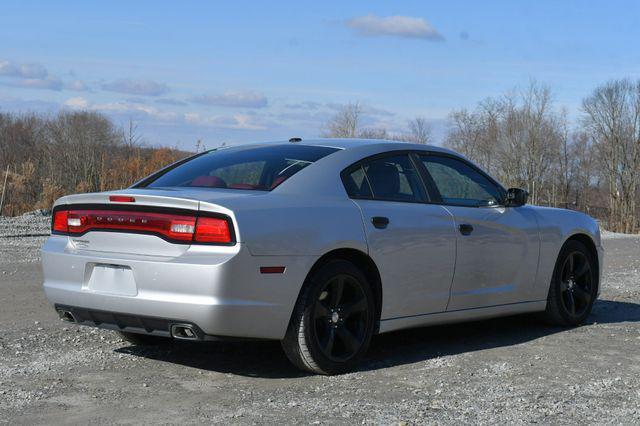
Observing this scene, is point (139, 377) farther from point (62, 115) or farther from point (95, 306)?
point (62, 115)

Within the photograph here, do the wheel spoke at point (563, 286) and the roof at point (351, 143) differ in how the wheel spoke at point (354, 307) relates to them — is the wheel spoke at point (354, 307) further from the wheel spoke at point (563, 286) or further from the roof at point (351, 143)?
the wheel spoke at point (563, 286)

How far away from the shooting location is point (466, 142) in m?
62.4

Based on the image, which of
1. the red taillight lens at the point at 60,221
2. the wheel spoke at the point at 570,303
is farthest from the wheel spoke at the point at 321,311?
the wheel spoke at the point at 570,303

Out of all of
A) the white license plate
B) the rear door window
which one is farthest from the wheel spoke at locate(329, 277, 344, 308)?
the white license plate

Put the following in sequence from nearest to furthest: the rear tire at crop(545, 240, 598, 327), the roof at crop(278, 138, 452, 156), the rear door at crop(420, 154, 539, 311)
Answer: the roof at crop(278, 138, 452, 156), the rear door at crop(420, 154, 539, 311), the rear tire at crop(545, 240, 598, 327)

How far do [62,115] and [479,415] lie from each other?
178 ft

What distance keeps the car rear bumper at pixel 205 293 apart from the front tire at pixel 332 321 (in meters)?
0.12

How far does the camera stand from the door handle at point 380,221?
20.2ft

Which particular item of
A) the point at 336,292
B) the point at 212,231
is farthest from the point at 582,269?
the point at 212,231

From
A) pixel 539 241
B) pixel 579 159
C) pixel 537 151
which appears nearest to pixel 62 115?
pixel 537 151

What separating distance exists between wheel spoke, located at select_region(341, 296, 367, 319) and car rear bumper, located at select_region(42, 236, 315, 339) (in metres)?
0.52

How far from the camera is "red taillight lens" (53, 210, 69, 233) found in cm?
609

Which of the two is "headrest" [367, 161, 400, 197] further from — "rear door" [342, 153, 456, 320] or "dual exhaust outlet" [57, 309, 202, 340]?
"dual exhaust outlet" [57, 309, 202, 340]

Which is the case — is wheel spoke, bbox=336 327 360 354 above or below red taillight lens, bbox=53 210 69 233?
below
